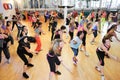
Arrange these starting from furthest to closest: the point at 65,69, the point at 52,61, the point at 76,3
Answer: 1. the point at 76,3
2. the point at 65,69
3. the point at 52,61

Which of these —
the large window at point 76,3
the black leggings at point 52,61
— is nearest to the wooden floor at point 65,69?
the black leggings at point 52,61

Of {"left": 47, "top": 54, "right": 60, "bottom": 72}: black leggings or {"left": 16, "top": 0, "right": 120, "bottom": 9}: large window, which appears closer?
{"left": 47, "top": 54, "right": 60, "bottom": 72}: black leggings

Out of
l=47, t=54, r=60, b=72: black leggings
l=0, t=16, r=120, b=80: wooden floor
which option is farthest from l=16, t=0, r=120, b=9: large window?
l=47, t=54, r=60, b=72: black leggings

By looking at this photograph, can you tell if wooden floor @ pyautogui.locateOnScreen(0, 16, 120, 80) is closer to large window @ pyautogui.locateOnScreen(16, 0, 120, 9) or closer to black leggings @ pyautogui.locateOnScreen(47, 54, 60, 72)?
black leggings @ pyautogui.locateOnScreen(47, 54, 60, 72)

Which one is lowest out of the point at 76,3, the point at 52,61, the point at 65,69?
the point at 65,69

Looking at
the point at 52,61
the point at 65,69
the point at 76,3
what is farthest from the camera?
the point at 76,3

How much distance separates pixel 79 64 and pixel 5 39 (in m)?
2.54

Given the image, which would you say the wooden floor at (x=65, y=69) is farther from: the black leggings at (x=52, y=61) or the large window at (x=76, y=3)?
the large window at (x=76, y=3)

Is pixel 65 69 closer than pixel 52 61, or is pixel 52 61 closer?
pixel 52 61

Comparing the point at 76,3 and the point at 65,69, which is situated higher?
the point at 76,3

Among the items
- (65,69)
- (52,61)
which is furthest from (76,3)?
(52,61)

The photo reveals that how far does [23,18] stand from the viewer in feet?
48.6

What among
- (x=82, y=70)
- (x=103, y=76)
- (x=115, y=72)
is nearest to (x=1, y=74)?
(x=82, y=70)

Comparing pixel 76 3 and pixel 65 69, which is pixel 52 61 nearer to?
pixel 65 69
